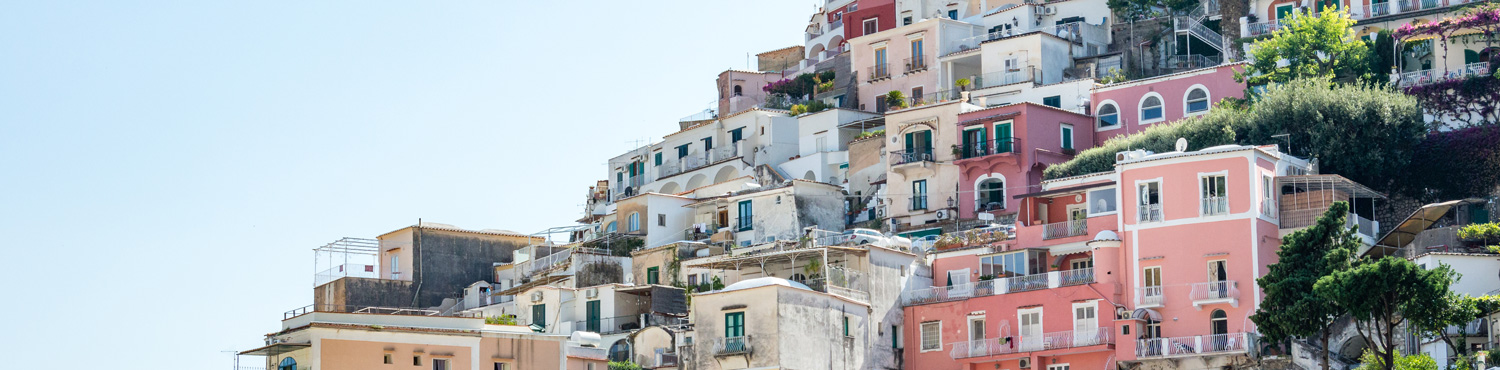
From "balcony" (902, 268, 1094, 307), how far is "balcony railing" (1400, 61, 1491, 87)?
15.8 meters

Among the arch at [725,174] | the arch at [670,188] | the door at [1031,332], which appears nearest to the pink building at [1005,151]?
the door at [1031,332]

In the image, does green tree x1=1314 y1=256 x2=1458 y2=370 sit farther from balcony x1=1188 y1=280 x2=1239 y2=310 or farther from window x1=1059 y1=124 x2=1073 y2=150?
window x1=1059 y1=124 x2=1073 y2=150

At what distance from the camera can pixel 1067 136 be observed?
7450 cm

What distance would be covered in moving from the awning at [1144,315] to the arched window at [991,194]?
13.1 m

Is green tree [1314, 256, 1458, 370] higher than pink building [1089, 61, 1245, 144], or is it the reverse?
pink building [1089, 61, 1245, 144]

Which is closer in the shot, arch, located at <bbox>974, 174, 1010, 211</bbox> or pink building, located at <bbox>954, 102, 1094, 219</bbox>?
pink building, located at <bbox>954, 102, 1094, 219</bbox>

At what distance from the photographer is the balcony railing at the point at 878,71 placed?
285 ft

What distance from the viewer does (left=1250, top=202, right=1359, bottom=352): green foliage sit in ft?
173

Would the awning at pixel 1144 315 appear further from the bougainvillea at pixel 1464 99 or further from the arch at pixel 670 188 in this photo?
the arch at pixel 670 188

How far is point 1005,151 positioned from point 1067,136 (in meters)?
3.06

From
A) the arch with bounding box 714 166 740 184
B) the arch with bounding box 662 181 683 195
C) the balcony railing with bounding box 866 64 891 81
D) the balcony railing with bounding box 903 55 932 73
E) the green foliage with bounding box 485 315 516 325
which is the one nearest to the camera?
the green foliage with bounding box 485 315 516 325

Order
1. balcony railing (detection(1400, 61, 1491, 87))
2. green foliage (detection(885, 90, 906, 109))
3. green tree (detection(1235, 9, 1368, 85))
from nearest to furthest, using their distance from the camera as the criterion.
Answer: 1. balcony railing (detection(1400, 61, 1491, 87))
2. green tree (detection(1235, 9, 1368, 85))
3. green foliage (detection(885, 90, 906, 109))

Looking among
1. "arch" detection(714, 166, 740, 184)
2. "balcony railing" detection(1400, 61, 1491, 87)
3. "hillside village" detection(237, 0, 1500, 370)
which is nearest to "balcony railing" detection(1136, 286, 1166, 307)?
"hillside village" detection(237, 0, 1500, 370)

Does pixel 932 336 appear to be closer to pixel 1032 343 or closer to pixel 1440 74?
pixel 1032 343
